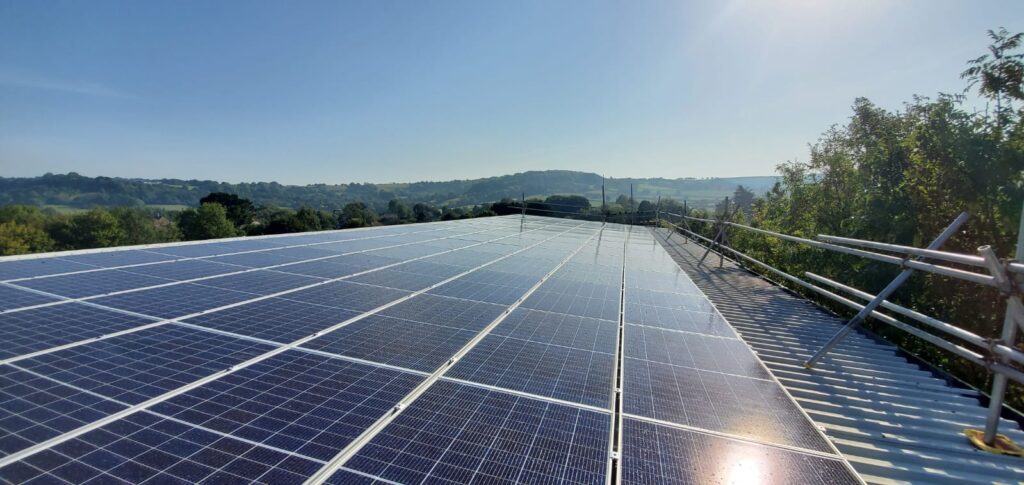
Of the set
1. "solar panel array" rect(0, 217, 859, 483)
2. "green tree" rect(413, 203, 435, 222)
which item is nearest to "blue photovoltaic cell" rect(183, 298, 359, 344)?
"solar panel array" rect(0, 217, 859, 483)

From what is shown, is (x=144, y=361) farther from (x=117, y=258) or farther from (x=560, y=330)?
(x=117, y=258)

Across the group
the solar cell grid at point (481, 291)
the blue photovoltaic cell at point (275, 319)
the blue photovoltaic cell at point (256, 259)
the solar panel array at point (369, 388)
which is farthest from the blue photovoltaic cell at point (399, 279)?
the blue photovoltaic cell at point (256, 259)

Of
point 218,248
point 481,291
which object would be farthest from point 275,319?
point 218,248

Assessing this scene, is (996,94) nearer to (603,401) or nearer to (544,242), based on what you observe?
(544,242)

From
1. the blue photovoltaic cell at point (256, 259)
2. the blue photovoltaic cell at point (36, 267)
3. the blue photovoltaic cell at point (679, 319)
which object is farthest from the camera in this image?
the blue photovoltaic cell at point (256, 259)

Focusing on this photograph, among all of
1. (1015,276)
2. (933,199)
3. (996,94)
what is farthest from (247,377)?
(996,94)

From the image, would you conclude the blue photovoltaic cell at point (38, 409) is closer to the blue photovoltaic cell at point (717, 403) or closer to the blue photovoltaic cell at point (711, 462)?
the blue photovoltaic cell at point (711, 462)
